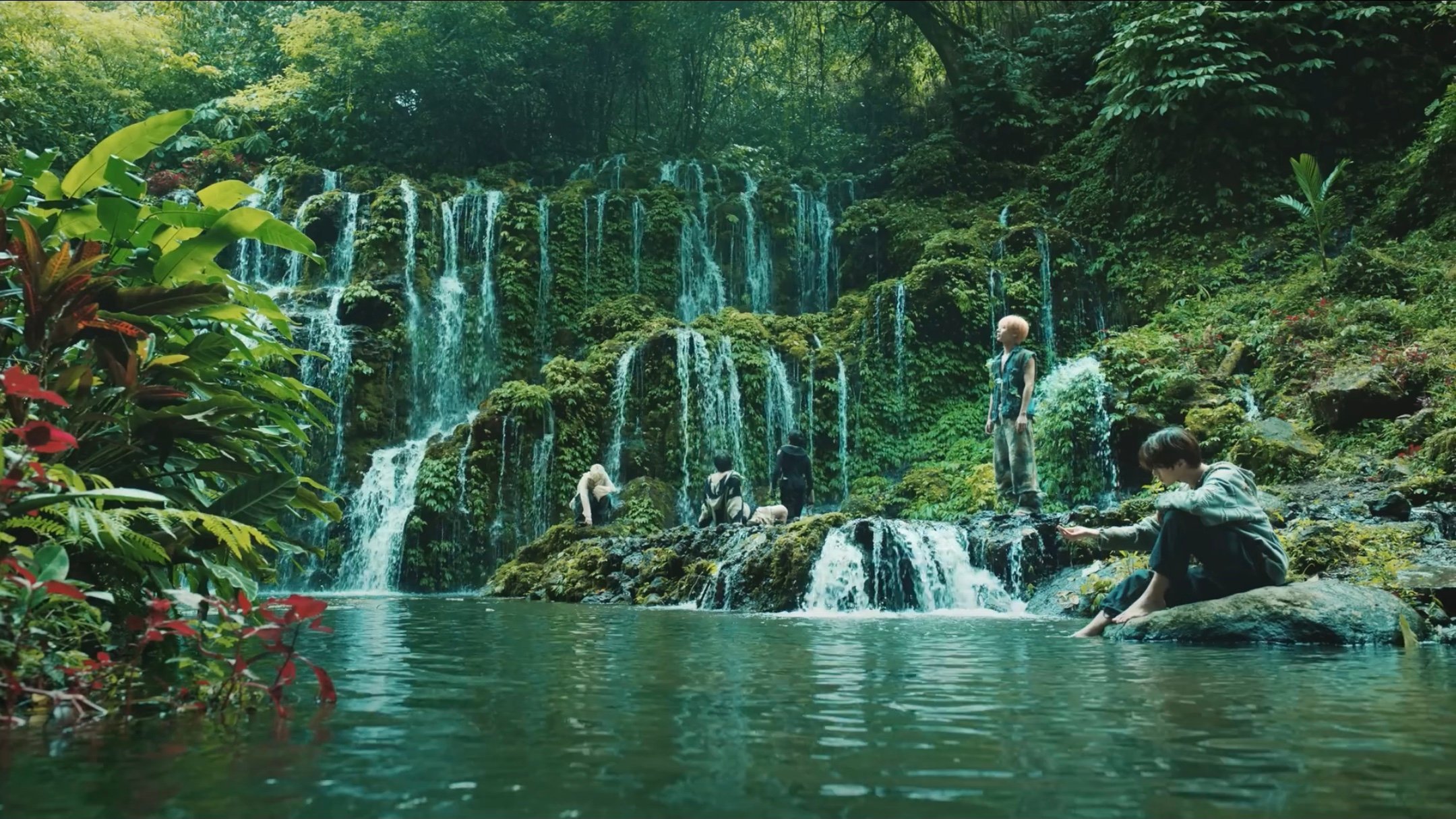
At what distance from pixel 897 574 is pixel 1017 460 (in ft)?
6.34

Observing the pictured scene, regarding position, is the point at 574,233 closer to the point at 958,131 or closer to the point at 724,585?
the point at 958,131

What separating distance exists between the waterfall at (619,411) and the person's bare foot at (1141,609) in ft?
40.9

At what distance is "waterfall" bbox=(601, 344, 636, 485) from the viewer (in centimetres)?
1792

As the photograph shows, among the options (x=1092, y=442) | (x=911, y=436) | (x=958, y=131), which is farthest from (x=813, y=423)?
(x=958, y=131)

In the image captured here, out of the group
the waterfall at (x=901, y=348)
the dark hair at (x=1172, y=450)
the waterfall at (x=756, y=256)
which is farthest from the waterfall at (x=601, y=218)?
the dark hair at (x=1172, y=450)

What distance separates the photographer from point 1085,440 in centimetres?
1557

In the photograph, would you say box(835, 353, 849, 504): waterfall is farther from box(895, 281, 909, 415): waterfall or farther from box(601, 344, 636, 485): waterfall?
box(601, 344, 636, 485): waterfall

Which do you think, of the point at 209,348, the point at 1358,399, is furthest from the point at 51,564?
the point at 1358,399

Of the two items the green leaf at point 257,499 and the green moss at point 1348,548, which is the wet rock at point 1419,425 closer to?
the green moss at point 1348,548

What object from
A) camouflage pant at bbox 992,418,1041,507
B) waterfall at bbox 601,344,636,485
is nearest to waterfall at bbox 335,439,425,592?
waterfall at bbox 601,344,636,485

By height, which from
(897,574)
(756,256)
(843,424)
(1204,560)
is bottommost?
(897,574)

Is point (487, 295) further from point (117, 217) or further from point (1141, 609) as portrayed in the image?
point (1141, 609)

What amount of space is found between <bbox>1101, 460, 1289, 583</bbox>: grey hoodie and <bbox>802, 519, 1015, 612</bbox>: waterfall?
4210 millimetres

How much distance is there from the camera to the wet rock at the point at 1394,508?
905 cm
